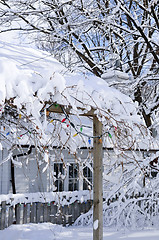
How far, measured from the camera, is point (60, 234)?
7.95m

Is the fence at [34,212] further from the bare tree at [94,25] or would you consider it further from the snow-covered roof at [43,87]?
the snow-covered roof at [43,87]

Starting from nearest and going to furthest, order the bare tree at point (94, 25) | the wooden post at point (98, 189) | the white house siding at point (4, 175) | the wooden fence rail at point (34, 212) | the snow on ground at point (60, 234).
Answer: the wooden post at point (98, 189)
the snow on ground at point (60, 234)
the wooden fence rail at point (34, 212)
the bare tree at point (94, 25)
the white house siding at point (4, 175)

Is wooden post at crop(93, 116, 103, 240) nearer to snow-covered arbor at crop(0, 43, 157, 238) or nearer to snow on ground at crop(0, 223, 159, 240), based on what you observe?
snow-covered arbor at crop(0, 43, 157, 238)

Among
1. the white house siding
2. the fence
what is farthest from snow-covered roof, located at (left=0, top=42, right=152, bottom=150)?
the white house siding

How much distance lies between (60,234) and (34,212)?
157 centimetres

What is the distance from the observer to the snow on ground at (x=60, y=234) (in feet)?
24.1

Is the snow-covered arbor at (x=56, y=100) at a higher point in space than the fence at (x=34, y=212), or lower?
higher

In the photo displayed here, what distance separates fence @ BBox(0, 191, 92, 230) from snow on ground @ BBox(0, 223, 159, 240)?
0.45 m

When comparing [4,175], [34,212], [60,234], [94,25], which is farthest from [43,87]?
[94,25]

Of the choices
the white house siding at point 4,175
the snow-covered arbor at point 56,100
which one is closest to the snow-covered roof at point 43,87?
the snow-covered arbor at point 56,100

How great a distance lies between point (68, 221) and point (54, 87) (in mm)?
7642

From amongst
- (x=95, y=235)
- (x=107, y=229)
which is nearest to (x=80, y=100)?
(x=95, y=235)

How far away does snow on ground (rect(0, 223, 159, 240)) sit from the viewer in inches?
289

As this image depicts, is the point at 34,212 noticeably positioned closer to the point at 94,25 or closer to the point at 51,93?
the point at 94,25
